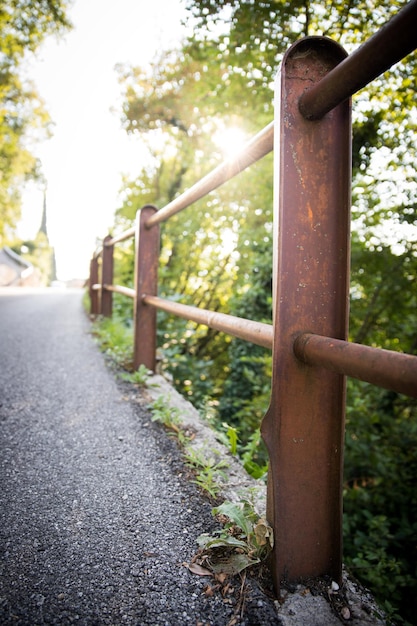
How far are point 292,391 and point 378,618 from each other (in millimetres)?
532

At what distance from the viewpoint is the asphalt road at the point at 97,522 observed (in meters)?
0.81

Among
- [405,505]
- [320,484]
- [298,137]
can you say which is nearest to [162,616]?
[320,484]

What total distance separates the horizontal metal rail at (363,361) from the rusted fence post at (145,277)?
6.13ft

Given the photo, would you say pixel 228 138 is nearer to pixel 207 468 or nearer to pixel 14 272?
pixel 207 468

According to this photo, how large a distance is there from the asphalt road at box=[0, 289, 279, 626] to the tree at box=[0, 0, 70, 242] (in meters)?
13.3

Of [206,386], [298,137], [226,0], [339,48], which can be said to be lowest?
[206,386]

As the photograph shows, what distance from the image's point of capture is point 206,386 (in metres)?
5.06

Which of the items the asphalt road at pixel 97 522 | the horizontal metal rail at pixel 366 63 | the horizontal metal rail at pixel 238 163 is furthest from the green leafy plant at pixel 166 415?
the horizontal metal rail at pixel 366 63

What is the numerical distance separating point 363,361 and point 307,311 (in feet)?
0.79

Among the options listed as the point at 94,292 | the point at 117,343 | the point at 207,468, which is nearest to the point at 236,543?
the point at 207,468

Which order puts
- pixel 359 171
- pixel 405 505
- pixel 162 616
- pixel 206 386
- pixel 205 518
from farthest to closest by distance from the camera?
pixel 206 386
pixel 359 171
pixel 405 505
pixel 205 518
pixel 162 616

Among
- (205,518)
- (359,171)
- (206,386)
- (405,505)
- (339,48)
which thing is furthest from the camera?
(206,386)

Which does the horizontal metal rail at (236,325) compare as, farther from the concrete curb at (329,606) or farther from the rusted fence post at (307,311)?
the concrete curb at (329,606)

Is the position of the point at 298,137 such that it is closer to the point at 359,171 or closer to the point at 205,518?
the point at 205,518
